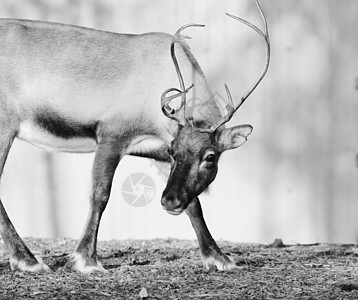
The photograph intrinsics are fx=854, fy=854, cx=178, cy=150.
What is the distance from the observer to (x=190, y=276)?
5.39 m

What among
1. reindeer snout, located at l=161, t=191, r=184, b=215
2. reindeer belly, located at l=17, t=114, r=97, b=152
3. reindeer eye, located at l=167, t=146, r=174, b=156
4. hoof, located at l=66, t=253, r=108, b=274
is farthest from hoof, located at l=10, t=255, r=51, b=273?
reindeer eye, located at l=167, t=146, r=174, b=156

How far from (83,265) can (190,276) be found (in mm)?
717

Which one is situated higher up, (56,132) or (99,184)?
(56,132)

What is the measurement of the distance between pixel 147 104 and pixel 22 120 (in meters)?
0.86

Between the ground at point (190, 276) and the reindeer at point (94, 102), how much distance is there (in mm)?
243

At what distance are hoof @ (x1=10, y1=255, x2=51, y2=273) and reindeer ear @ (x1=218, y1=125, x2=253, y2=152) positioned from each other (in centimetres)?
140

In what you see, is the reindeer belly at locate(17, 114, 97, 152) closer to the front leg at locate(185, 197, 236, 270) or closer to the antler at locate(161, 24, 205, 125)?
the antler at locate(161, 24, 205, 125)

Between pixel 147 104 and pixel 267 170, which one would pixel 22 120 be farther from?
pixel 267 170

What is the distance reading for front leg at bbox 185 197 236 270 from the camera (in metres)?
5.76

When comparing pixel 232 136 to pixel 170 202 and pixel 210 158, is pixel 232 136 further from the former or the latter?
pixel 170 202

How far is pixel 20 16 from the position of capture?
23.5 feet

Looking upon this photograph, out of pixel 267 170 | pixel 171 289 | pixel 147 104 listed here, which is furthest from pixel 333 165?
pixel 171 289

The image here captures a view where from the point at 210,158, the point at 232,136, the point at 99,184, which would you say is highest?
the point at 232,136

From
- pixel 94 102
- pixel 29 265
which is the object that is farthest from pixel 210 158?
pixel 29 265
